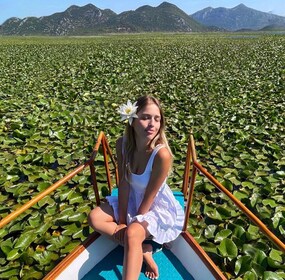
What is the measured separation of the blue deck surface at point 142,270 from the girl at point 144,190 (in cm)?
14

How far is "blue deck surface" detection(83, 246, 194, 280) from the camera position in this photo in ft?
7.97

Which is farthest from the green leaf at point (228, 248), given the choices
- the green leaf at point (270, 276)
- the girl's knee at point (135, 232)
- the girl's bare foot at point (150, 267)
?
the girl's knee at point (135, 232)

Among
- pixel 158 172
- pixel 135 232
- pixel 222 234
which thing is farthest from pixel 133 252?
pixel 222 234

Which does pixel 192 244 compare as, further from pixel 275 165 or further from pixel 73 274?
pixel 275 165

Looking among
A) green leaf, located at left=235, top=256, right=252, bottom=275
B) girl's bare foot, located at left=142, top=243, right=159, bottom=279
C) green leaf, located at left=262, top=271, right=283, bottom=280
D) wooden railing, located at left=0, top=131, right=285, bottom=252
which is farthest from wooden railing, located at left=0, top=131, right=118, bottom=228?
green leaf, located at left=262, top=271, right=283, bottom=280

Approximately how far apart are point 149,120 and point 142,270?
111 cm

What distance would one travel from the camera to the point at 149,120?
248 cm

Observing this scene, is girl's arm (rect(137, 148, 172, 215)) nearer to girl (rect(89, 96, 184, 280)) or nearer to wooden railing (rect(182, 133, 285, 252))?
girl (rect(89, 96, 184, 280))

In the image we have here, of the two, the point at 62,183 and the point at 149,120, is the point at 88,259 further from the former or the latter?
the point at 149,120

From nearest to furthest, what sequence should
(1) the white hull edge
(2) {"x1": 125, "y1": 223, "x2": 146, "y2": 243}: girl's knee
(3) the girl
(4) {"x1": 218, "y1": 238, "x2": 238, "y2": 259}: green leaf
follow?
(2) {"x1": 125, "y1": 223, "x2": 146, "y2": 243}: girl's knee, (1) the white hull edge, (3) the girl, (4) {"x1": 218, "y1": 238, "x2": 238, "y2": 259}: green leaf

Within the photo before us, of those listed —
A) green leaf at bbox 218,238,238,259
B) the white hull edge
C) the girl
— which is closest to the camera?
the white hull edge

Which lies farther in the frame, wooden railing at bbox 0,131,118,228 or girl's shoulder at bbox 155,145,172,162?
girl's shoulder at bbox 155,145,172,162

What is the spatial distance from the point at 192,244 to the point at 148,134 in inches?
35.4

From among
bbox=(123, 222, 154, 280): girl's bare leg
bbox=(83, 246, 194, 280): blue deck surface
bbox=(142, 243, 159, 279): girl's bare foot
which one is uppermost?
bbox=(123, 222, 154, 280): girl's bare leg
